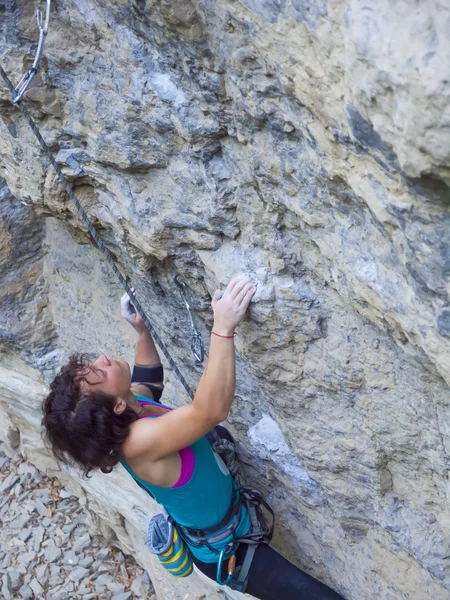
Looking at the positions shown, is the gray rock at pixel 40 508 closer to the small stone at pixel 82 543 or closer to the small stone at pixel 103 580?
the small stone at pixel 82 543

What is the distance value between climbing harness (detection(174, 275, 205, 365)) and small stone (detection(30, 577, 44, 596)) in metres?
2.19

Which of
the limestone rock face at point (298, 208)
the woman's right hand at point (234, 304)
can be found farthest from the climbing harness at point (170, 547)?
the woman's right hand at point (234, 304)

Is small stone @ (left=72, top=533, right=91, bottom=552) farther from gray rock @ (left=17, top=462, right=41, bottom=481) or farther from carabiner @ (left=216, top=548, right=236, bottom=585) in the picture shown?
carabiner @ (left=216, top=548, right=236, bottom=585)

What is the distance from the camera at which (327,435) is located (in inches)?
77.2

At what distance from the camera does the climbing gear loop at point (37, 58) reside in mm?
1668

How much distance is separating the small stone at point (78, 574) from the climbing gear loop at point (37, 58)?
2.89 metres

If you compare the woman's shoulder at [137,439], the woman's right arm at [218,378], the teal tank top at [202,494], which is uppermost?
the woman's right arm at [218,378]

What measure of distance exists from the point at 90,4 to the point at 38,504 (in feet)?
10.9

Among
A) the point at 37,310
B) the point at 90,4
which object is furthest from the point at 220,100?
the point at 37,310

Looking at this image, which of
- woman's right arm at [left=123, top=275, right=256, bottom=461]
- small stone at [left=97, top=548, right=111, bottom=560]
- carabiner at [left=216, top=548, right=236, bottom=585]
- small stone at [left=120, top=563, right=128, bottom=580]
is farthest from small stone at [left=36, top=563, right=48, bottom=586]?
woman's right arm at [left=123, top=275, right=256, bottom=461]

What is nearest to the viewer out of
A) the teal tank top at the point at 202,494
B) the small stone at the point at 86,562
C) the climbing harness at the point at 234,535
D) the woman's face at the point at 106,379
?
the woman's face at the point at 106,379

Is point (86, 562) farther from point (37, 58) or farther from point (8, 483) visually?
point (37, 58)

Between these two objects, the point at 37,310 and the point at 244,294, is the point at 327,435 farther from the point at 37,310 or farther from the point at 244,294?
the point at 37,310

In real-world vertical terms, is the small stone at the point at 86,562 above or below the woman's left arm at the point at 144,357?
below
